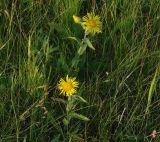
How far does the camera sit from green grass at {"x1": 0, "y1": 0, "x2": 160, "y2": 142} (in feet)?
5.76

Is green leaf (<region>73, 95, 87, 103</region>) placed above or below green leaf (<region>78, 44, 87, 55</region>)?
below

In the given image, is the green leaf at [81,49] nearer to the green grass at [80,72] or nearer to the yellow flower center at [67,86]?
the green grass at [80,72]

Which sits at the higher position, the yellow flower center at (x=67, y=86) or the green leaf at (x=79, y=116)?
the yellow flower center at (x=67, y=86)

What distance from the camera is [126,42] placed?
6.46ft

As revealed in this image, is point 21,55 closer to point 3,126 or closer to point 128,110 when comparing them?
point 3,126

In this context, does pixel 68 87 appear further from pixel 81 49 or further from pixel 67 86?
pixel 81 49

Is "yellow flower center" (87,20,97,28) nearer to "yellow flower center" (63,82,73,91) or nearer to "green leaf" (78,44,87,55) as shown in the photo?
"green leaf" (78,44,87,55)

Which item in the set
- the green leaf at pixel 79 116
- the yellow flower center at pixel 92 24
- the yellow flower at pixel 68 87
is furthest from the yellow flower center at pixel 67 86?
the yellow flower center at pixel 92 24

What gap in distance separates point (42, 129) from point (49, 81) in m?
0.26

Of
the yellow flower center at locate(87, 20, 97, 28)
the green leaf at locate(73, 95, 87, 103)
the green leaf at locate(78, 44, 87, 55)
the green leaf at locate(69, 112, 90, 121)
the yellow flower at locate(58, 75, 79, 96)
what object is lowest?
the green leaf at locate(69, 112, 90, 121)

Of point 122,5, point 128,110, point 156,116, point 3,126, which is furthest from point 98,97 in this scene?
point 122,5

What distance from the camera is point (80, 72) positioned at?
197 cm

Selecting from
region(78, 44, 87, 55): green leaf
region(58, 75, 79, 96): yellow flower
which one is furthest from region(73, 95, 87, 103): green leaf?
region(78, 44, 87, 55): green leaf

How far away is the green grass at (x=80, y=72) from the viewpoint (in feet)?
5.76
